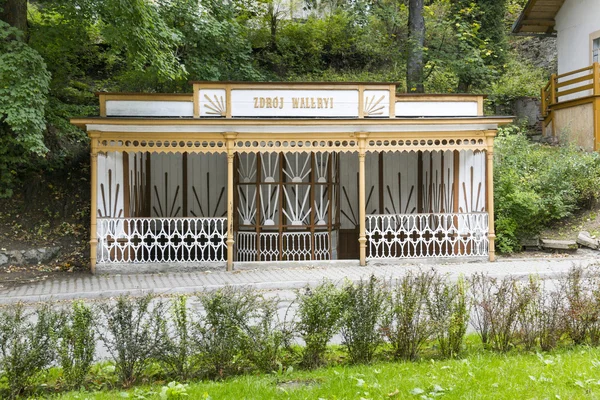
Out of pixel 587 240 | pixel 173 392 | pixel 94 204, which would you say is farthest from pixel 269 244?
pixel 173 392

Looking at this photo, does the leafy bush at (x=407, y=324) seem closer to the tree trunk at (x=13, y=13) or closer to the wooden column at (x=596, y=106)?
the tree trunk at (x=13, y=13)

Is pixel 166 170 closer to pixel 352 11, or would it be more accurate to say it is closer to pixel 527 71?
pixel 352 11

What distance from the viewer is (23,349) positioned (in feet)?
19.5

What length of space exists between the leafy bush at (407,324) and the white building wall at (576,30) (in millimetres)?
22416

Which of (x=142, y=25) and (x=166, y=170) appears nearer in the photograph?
(x=142, y=25)

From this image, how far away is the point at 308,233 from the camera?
16.6m

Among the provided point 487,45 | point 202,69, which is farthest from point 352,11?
point 202,69

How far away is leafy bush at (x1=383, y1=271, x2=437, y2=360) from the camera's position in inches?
269

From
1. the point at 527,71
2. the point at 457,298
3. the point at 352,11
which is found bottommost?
the point at 457,298

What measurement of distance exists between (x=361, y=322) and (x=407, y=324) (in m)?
0.53

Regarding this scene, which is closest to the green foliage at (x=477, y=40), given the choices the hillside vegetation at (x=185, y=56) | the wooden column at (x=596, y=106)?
the hillside vegetation at (x=185, y=56)

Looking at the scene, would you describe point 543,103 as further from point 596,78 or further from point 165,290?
point 165,290

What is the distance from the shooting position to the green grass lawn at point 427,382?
18.1 feet

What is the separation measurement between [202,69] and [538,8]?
52.4 feet
